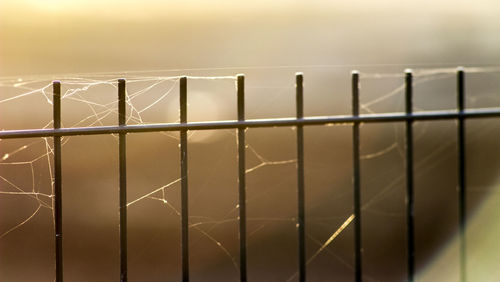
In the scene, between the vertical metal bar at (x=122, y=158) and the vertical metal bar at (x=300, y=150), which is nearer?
the vertical metal bar at (x=122, y=158)

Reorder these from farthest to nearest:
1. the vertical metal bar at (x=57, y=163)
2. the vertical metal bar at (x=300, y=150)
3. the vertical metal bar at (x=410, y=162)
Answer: the vertical metal bar at (x=410, y=162)
the vertical metal bar at (x=300, y=150)
the vertical metal bar at (x=57, y=163)

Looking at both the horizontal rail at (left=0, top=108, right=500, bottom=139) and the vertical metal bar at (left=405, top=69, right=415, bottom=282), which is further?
the vertical metal bar at (left=405, top=69, right=415, bottom=282)

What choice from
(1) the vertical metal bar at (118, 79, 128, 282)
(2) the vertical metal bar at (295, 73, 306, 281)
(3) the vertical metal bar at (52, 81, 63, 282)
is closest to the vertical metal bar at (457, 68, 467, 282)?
(2) the vertical metal bar at (295, 73, 306, 281)

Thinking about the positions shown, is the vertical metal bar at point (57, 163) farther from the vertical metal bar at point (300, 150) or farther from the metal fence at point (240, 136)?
the vertical metal bar at point (300, 150)

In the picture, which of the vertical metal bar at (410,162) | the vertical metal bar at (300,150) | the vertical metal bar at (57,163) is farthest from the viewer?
the vertical metal bar at (410,162)

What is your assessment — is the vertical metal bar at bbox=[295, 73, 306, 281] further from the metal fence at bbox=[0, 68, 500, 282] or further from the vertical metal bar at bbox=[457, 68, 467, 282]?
the vertical metal bar at bbox=[457, 68, 467, 282]

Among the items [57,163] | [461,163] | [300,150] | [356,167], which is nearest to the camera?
[57,163]

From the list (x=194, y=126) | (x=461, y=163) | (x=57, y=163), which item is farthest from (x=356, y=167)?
(x=57, y=163)

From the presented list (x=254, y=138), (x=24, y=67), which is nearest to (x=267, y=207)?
(x=254, y=138)

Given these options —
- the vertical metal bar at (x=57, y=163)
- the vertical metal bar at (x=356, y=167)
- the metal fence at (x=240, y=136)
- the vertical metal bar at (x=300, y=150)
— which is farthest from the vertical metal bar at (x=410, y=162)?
the vertical metal bar at (x=57, y=163)

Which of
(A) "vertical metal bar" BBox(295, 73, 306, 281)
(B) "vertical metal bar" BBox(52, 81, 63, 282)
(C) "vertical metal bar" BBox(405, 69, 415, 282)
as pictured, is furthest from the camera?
(C) "vertical metal bar" BBox(405, 69, 415, 282)

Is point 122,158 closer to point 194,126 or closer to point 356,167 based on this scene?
point 194,126

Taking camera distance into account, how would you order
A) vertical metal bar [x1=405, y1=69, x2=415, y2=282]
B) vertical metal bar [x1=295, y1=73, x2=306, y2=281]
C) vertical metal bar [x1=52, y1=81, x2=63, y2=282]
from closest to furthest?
vertical metal bar [x1=52, y1=81, x2=63, y2=282]
vertical metal bar [x1=295, y1=73, x2=306, y2=281]
vertical metal bar [x1=405, y1=69, x2=415, y2=282]

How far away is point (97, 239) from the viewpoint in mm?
7230
